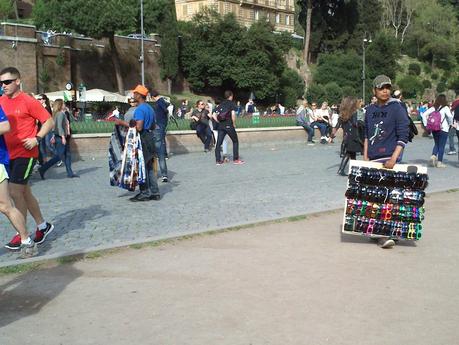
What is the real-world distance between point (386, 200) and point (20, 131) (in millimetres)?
3933

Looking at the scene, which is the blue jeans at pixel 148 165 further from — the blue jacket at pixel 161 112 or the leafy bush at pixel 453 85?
the leafy bush at pixel 453 85

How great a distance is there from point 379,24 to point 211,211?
287ft

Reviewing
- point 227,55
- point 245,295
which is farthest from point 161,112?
point 227,55

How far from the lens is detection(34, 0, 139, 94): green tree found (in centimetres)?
5284

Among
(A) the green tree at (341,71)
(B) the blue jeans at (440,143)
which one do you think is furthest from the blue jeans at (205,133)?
(A) the green tree at (341,71)

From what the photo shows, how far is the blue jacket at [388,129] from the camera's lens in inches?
270

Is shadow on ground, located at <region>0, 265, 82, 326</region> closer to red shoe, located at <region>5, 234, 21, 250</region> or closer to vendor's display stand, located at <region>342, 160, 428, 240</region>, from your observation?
red shoe, located at <region>5, 234, 21, 250</region>

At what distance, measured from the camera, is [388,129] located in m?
6.90

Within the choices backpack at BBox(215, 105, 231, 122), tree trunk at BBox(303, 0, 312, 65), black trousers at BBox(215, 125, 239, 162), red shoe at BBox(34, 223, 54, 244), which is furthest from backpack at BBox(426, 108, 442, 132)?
tree trunk at BBox(303, 0, 312, 65)

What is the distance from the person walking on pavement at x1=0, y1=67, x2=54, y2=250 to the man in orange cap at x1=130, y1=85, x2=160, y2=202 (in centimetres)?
314

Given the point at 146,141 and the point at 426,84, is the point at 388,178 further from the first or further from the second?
the point at 426,84

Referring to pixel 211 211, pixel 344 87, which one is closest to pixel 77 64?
pixel 344 87

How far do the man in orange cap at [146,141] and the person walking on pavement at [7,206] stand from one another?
3.53 m

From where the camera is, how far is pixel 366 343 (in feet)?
13.2
